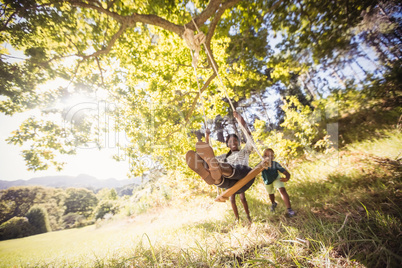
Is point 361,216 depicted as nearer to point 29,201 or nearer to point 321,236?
point 321,236

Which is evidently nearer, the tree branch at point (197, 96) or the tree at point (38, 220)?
the tree branch at point (197, 96)

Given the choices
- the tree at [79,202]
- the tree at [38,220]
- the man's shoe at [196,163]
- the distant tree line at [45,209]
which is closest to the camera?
the man's shoe at [196,163]

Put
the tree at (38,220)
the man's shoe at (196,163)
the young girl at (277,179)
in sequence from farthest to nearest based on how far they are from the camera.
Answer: the tree at (38,220), the young girl at (277,179), the man's shoe at (196,163)

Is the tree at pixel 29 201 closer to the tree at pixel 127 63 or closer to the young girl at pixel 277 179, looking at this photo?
the tree at pixel 127 63

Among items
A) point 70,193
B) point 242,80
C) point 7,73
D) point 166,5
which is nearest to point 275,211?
point 242,80

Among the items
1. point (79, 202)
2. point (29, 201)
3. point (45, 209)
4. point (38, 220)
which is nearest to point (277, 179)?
point (38, 220)

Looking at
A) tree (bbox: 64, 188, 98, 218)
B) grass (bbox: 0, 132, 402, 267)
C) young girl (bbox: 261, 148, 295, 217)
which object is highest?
young girl (bbox: 261, 148, 295, 217)

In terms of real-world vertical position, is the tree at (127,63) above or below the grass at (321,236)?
above

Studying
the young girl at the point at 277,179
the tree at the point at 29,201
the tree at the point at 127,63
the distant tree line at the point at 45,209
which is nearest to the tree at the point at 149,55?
the tree at the point at 127,63

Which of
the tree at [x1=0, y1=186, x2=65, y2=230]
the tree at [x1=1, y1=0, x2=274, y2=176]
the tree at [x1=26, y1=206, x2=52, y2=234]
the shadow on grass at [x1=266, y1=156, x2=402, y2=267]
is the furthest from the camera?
the tree at [x1=0, y1=186, x2=65, y2=230]

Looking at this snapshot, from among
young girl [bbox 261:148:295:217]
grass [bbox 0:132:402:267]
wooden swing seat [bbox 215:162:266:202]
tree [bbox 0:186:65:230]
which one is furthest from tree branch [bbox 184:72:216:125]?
tree [bbox 0:186:65:230]

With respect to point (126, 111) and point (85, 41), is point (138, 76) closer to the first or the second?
point (126, 111)

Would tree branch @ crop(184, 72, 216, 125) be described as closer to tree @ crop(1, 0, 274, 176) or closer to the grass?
tree @ crop(1, 0, 274, 176)

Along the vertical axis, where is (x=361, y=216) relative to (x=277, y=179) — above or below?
below
